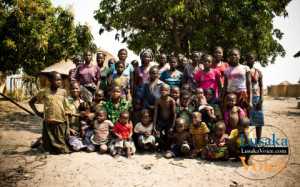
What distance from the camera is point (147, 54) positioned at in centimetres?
666

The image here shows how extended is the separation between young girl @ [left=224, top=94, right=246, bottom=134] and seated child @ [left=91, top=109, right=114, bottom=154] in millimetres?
2147

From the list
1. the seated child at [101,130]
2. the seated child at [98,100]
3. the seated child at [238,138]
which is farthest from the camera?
the seated child at [98,100]

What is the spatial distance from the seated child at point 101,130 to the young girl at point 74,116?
0.26 meters

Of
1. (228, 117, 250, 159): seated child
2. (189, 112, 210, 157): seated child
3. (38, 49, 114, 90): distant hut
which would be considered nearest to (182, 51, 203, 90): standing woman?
(189, 112, 210, 157): seated child

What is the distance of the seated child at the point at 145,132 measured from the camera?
613 centimetres

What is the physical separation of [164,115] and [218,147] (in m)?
1.21

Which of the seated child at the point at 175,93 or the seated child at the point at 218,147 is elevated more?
the seated child at the point at 175,93

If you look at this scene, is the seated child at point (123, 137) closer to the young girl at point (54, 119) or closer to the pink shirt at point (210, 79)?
the young girl at point (54, 119)

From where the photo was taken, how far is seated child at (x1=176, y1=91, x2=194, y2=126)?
6.24 m

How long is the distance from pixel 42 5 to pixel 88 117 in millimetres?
7688

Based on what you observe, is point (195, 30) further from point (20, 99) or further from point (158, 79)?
point (20, 99)

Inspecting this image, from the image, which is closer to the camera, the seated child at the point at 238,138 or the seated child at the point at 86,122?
the seated child at the point at 238,138

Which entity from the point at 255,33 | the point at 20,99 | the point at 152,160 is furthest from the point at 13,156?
the point at 20,99

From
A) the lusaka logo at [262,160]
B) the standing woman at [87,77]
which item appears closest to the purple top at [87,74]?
the standing woman at [87,77]
